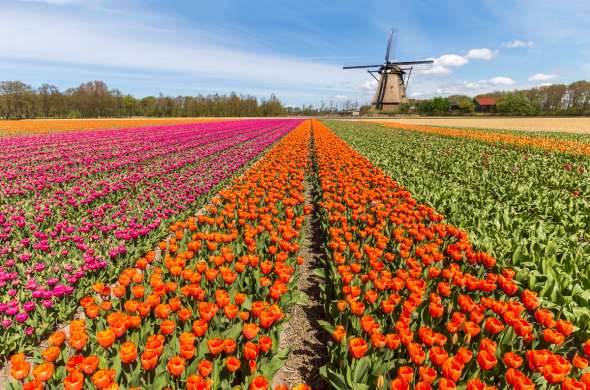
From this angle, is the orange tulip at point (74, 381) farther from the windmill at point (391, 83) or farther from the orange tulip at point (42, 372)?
the windmill at point (391, 83)

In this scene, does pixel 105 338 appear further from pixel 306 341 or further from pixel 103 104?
pixel 103 104

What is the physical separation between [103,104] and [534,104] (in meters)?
137

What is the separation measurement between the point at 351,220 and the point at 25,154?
1649cm

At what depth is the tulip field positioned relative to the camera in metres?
2.36

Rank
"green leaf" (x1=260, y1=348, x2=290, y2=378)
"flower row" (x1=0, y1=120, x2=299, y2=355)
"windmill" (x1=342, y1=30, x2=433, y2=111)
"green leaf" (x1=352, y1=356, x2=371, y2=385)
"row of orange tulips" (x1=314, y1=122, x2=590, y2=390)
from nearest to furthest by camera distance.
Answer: "row of orange tulips" (x1=314, y1=122, x2=590, y2=390), "green leaf" (x1=352, y1=356, x2=371, y2=385), "green leaf" (x1=260, y1=348, x2=290, y2=378), "flower row" (x1=0, y1=120, x2=299, y2=355), "windmill" (x1=342, y1=30, x2=433, y2=111)

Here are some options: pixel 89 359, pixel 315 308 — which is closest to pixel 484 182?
pixel 315 308

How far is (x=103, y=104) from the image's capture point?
10175 cm

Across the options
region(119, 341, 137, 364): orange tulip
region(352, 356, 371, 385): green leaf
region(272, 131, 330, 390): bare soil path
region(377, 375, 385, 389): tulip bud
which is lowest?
region(272, 131, 330, 390): bare soil path

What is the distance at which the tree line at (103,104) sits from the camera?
84875mm

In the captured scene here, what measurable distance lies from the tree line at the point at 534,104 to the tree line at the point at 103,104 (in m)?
58.5

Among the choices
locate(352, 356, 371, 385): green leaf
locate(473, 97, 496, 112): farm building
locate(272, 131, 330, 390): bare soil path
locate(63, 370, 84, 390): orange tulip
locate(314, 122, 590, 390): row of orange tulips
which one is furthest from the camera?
locate(473, 97, 496, 112): farm building

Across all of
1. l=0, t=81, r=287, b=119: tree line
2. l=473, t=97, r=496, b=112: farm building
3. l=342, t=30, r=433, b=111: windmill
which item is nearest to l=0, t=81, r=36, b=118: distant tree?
l=0, t=81, r=287, b=119: tree line

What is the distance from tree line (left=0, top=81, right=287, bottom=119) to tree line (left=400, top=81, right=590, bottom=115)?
192 feet

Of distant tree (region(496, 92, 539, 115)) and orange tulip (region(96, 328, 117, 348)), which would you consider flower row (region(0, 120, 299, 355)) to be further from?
distant tree (region(496, 92, 539, 115))
